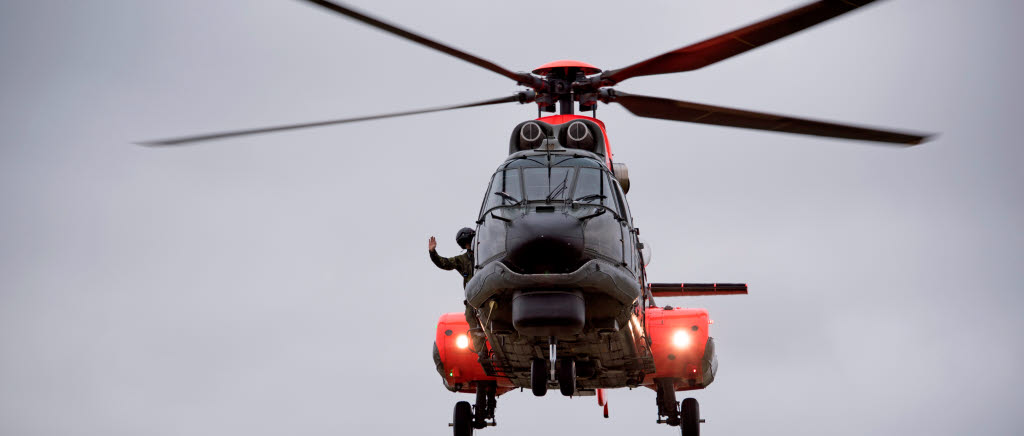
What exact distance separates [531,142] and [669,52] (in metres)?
2.39

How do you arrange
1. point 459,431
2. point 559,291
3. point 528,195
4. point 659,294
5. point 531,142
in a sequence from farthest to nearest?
point 659,294, point 459,431, point 531,142, point 528,195, point 559,291

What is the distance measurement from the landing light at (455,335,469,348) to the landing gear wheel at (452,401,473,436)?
0.87m

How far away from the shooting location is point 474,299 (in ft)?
46.6

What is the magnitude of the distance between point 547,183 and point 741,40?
9.46 ft

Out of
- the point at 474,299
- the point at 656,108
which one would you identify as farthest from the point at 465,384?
the point at 656,108

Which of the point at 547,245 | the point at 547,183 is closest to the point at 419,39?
the point at 547,183

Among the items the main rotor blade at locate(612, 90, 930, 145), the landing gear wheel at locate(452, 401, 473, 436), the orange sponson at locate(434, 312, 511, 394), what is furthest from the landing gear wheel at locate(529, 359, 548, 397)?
the main rotor blade at locate(612, 90, 930, 145)

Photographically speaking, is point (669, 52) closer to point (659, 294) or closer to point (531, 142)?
point (531, 142)

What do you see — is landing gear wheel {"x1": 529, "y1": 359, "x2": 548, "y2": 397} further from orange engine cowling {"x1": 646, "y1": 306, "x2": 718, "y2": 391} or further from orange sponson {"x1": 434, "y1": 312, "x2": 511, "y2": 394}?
orange sponson {"x1": 434, "y1": 312, "x2": 511, "y2": 394}

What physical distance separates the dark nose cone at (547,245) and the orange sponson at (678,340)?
11.0 feet

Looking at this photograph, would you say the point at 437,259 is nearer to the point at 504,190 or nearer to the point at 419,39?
the point at 504,190

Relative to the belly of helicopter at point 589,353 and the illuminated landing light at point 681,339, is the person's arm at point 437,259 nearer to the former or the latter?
the belly of helicopter at point 589,353

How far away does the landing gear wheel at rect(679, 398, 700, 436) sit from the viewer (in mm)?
17109

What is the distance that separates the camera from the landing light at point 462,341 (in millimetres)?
17125
